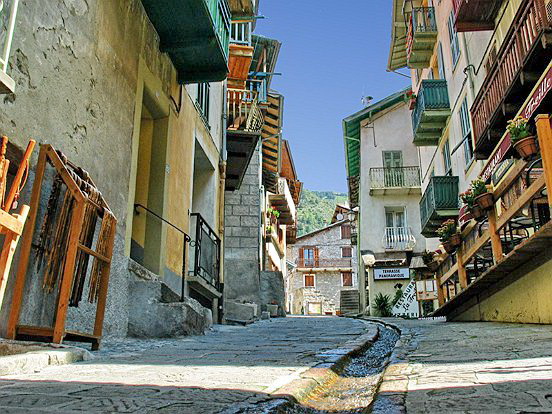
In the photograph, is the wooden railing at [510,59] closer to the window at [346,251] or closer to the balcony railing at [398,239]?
the balcony railing at [398,239]

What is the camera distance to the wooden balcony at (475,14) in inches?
524

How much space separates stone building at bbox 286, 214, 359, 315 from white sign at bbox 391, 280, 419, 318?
22738 mm

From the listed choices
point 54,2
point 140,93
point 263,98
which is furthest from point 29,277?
point 263,98

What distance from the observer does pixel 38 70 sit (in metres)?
5.15

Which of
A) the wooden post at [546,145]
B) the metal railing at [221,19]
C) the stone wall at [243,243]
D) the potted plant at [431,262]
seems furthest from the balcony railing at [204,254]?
the wooden post at [546,145]

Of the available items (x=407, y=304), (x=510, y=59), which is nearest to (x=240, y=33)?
(x=510, y=59)

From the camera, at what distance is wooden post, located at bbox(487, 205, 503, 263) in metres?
8.47

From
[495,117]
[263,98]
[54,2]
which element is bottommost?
[54,2]

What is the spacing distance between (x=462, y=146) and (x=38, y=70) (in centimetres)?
1534

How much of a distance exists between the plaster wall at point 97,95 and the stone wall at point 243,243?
793 centimetres

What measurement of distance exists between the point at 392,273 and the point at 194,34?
68.9 feet

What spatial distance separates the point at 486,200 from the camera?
8812 mm

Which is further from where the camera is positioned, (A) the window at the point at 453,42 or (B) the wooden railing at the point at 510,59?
(A) the window at the point at 453,42

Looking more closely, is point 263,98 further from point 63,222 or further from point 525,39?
point 63,222
